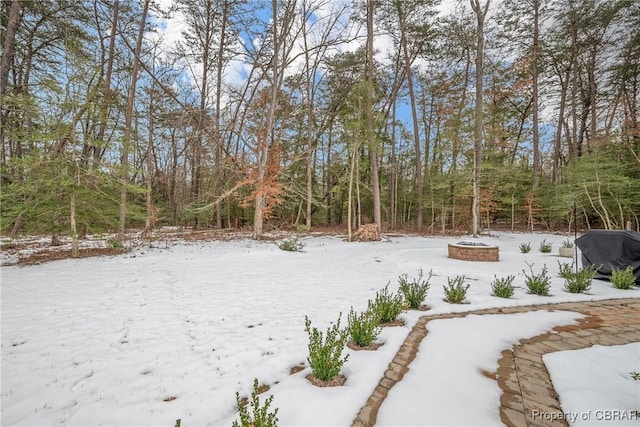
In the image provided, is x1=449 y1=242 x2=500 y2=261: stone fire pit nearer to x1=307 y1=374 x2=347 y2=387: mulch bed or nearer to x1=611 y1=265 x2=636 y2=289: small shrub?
x1=611 y1=265 x2=636 y2=289: small shrub

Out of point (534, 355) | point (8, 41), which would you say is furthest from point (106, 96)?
point (534, 355)

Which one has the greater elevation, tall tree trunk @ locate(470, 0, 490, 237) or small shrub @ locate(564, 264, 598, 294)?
tall tree trunk @ locate(470, 0, 490, 237)

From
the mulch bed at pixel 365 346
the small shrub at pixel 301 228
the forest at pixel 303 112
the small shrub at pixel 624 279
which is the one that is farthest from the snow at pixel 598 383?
the small shrub at pixel 301 228

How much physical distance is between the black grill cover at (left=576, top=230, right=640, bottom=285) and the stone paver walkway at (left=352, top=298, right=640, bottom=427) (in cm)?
144

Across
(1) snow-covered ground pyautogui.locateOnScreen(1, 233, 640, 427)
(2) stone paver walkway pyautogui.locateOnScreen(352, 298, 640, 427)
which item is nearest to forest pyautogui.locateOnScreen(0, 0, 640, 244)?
(1) snow-covered ground pyautogui.locateOnScreen(1, 233, 640, 427)

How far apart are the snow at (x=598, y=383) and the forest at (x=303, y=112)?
901 centimetres

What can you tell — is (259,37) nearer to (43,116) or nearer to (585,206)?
(43,116)

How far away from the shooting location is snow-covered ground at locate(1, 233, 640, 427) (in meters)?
1.83

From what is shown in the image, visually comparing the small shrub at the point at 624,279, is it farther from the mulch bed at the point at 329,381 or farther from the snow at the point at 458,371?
the mulch bed at the point at 329,381

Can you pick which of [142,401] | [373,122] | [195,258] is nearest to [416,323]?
[142,401]

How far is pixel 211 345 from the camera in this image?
278 cm

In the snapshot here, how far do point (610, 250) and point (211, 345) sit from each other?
7354 mm

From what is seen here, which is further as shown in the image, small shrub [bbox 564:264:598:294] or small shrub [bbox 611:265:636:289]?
small shrub [bbox 611:265:636:289]

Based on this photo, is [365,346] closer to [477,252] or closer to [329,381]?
[329,381]
